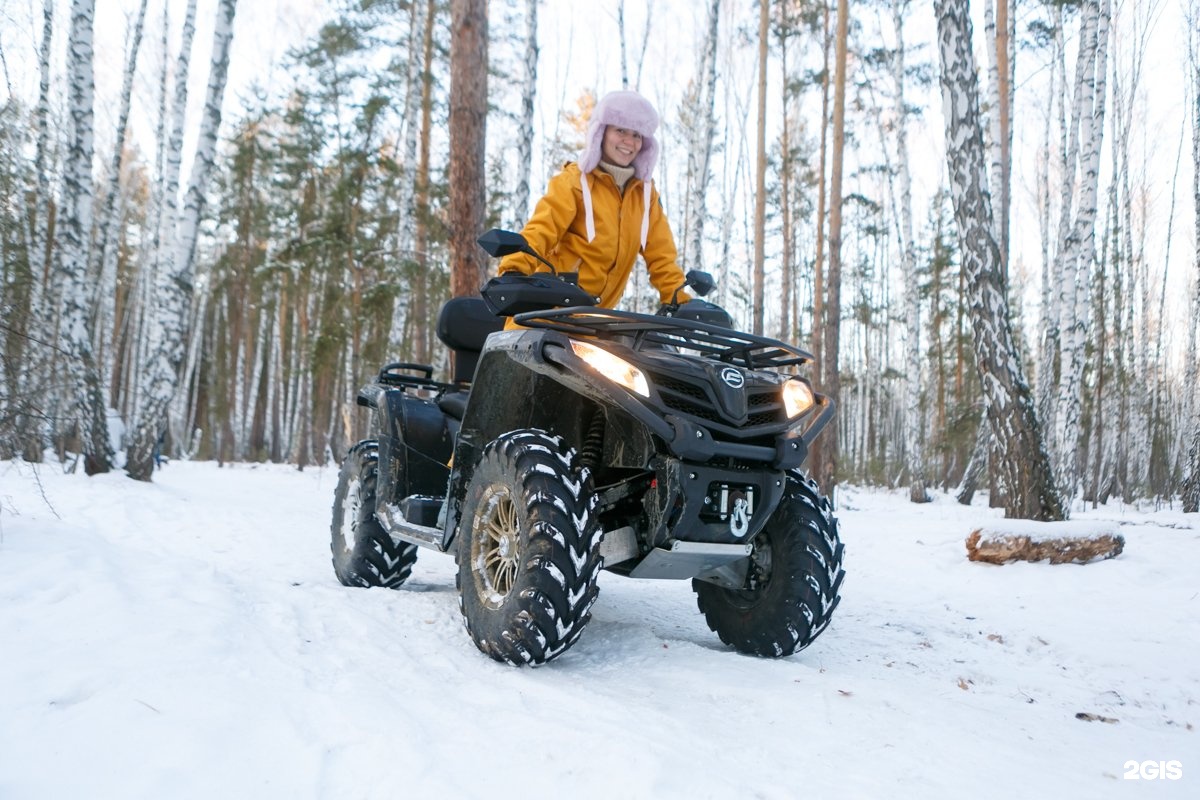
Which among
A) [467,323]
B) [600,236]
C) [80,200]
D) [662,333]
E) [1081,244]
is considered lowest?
[662,333]

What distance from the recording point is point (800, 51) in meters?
25.4

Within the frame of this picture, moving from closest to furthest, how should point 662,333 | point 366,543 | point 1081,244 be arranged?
point 662,333, point 366,543, point 1081,244

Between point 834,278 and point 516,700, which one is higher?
point 834,278

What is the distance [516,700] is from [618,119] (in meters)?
2.63

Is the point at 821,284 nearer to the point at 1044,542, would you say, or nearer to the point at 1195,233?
the point at 1195,233

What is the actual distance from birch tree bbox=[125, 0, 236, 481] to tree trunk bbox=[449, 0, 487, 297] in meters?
5.39

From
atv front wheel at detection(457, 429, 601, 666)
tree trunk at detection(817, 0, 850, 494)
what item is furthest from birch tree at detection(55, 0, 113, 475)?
tree trunk at detection(817, 0, 850, 494)

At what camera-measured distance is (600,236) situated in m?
3.93

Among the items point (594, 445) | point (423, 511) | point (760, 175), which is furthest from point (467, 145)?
point (760, 175)

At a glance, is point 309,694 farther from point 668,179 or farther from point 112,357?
point 668,179

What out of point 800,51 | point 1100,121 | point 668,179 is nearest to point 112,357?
point 668,179

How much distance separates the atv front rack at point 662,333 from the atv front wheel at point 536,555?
1.41 ft

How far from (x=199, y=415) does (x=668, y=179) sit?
81.5 feet

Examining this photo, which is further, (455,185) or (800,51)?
(800,51)
